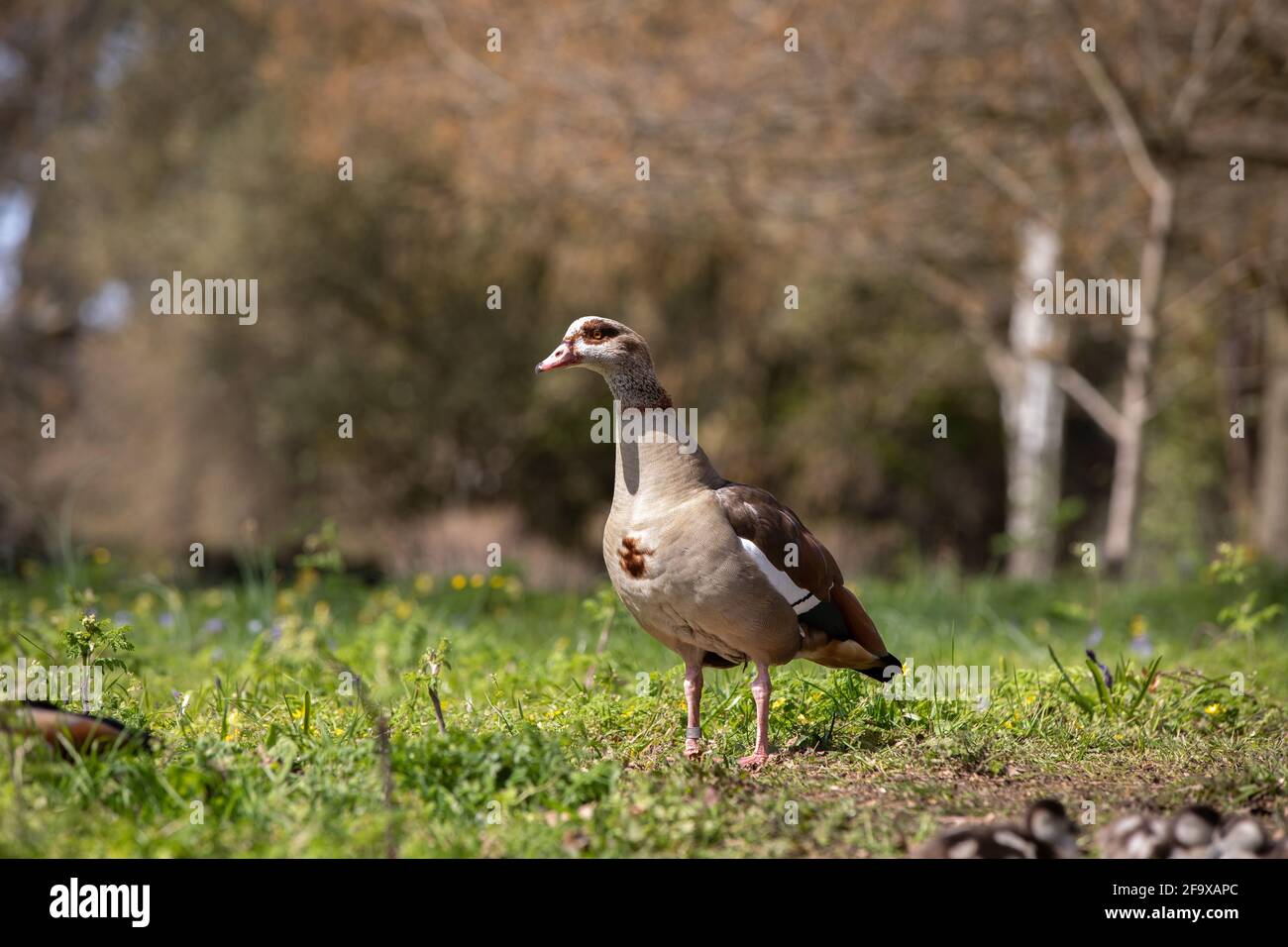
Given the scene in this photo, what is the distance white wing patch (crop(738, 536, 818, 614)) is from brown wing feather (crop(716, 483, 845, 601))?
20mm

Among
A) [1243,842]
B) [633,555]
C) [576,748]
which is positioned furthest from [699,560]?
[1243,842]

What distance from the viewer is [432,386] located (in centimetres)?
1953

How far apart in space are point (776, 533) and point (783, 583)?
0.60 ft

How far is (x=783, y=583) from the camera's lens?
4.70m

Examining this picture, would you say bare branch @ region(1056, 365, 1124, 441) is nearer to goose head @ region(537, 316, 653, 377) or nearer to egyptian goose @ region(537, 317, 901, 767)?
egyptian goose @ region(537, 317, 901, 767)

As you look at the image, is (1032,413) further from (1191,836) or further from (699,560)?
(1191,836)

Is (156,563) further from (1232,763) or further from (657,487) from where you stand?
(1232,763)
